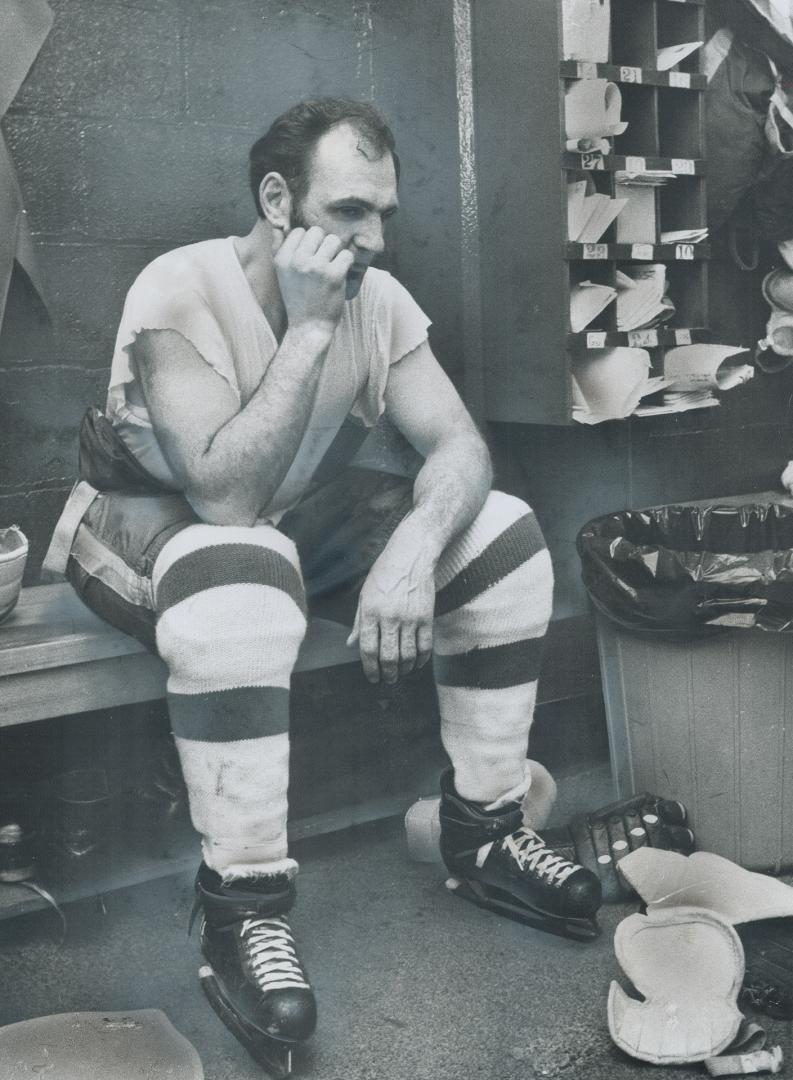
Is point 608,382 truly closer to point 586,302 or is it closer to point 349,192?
point 586,302

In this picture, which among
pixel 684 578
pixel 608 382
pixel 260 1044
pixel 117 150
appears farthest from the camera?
pixel 608 382

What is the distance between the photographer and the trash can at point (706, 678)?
6.23 feet

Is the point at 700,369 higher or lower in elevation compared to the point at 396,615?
higher

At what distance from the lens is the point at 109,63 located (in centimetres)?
211

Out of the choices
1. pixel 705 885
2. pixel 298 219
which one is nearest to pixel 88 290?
pixel 298 219

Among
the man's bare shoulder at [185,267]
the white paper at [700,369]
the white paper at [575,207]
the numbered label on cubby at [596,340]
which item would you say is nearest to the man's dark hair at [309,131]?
the man's bare shoulder at [185,267]

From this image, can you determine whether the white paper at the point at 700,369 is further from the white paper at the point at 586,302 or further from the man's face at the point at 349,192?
the man's face at the point at 349,192

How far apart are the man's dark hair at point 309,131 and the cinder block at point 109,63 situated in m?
0.44

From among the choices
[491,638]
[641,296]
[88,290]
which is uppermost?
[88,290]

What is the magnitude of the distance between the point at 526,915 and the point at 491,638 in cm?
46

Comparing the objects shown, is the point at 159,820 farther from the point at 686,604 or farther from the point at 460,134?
the point at 460,134

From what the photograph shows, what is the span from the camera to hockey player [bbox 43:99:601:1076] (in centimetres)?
157

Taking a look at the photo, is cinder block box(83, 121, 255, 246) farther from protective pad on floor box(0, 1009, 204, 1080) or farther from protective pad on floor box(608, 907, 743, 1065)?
protective pad on floor box(608, 907, 743, 1065)

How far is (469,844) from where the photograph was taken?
1.94 metres
